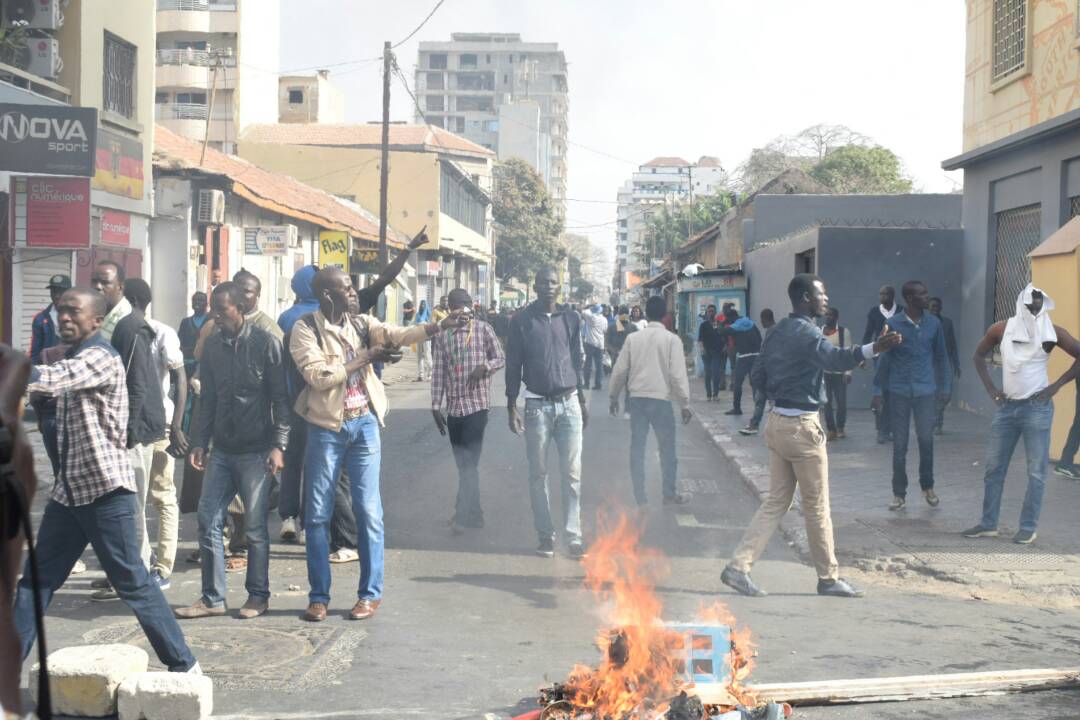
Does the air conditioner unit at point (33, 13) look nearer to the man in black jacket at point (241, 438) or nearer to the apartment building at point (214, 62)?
the man in black jacket at point (241, 438)

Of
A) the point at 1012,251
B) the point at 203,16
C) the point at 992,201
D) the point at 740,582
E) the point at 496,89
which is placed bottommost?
the point at 740,582

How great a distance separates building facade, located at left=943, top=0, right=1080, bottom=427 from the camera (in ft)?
46.4

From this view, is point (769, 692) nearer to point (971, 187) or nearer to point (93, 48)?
point (971, 187)

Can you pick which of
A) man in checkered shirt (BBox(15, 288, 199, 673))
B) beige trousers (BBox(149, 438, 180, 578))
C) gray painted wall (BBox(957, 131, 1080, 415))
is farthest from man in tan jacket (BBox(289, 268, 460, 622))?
gray painted wall (BBox(957, 131, 1080, 415))

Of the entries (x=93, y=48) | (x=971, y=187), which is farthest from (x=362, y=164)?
(x=971, y=187)

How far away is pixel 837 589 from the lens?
22.9ft

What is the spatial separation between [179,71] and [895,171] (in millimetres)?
34107

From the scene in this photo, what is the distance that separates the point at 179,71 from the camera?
56656 mm

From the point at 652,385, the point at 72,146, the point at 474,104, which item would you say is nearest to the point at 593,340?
the point at 72,146

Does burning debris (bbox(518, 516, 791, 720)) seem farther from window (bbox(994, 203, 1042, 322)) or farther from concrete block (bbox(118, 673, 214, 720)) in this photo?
window (bbox(994, 203, 1042, 322))

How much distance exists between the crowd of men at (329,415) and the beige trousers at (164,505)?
0.04 feet

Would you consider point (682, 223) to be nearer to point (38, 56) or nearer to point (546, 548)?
point (38, 56)

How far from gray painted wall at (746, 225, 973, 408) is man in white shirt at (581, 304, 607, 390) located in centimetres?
500

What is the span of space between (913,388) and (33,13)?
14561 mm
